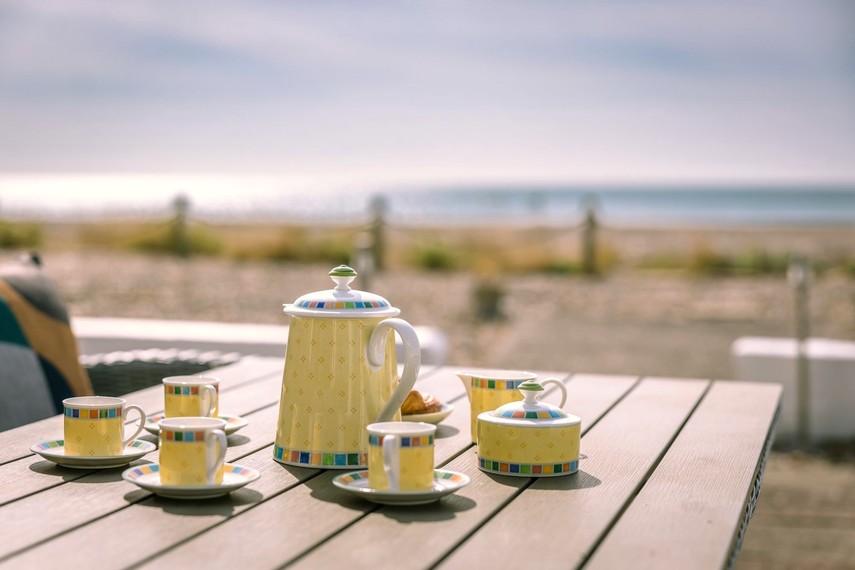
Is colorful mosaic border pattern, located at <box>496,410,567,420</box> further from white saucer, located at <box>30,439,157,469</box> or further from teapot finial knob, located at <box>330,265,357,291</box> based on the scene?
white saucer, located at <box>30,439,157,469</box>

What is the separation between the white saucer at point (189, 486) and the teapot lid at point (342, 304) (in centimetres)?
21

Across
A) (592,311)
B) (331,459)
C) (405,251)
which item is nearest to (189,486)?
(331,459)

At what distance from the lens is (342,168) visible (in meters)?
59.9

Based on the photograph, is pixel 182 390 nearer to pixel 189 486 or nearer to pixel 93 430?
pixel 93 430

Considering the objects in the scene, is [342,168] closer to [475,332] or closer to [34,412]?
[475,332]

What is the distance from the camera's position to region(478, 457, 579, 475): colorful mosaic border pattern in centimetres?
132

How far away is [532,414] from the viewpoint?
1329mm

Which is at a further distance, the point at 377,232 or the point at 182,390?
the point at 377,232

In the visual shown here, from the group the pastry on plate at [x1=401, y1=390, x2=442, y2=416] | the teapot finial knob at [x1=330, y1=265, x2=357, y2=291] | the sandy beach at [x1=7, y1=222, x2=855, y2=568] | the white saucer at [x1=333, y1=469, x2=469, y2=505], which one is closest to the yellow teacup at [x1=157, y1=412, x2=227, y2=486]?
the white saucer at [x1=333, y1=469, x2=469, y2=505]

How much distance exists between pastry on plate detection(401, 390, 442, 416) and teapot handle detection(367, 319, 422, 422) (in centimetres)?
33

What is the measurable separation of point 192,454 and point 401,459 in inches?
9.2

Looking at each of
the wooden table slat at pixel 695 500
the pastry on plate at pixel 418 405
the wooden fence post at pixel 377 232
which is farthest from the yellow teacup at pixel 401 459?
the wooden fence post at pixel 377 232

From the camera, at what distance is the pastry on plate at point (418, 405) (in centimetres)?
165

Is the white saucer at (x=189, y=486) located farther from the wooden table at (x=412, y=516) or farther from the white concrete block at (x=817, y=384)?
the white concrete block at (x=817, y=384)
